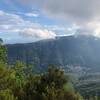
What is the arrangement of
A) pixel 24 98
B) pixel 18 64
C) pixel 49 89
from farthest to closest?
pixel 18 64
pixel 24 98
pixel 49 89

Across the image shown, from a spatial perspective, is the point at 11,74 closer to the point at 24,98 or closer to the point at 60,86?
the point at 24,98

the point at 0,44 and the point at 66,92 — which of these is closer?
the point at 66,92

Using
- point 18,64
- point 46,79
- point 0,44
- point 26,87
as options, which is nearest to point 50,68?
point 46,79

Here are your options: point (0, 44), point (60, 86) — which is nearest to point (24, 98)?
point (60, 86)

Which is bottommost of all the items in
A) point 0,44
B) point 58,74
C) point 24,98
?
point 24,98

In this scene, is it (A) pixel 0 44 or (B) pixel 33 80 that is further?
(A) pixel 0 44

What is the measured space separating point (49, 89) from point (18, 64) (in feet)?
129

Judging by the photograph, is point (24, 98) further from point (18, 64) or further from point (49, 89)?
point (18, 64)

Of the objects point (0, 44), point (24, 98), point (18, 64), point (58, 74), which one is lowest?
point (24, 98)

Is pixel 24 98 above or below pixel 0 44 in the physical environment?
below

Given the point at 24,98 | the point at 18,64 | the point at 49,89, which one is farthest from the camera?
the point at 18,64

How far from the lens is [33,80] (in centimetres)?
3662

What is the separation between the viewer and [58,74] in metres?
33.9

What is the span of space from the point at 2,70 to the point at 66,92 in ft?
24.5
